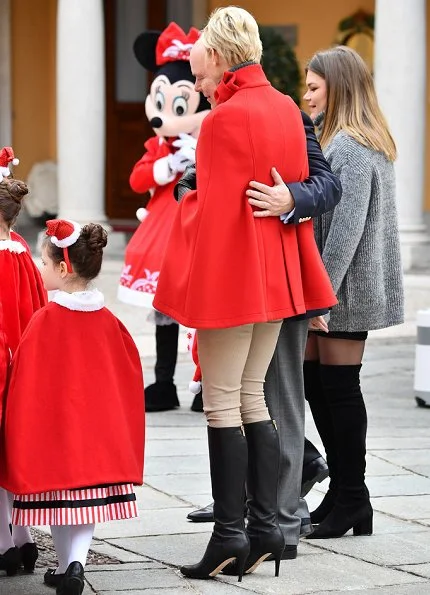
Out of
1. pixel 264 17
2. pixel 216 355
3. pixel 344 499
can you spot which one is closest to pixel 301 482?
pixel 344 499

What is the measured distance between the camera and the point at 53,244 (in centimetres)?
409

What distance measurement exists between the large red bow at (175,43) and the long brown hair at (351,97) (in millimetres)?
2901

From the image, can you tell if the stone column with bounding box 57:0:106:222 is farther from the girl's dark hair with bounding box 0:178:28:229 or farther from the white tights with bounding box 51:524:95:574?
the white tights with bounding box 51:524:95:574

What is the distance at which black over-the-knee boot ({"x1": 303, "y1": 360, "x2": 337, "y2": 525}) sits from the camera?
4.90m

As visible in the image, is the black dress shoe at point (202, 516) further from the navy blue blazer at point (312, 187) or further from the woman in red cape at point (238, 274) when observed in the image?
the navy blue blazer at point (312, 187)

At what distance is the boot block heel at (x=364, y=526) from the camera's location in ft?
15.6

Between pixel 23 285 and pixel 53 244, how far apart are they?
0.39m

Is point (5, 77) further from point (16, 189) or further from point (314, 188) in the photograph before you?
point (314, 188)

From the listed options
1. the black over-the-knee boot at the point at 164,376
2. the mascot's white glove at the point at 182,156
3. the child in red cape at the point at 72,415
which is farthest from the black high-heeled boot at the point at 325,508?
the mascot's white glove at the point at 182,156

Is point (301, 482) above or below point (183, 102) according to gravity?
below

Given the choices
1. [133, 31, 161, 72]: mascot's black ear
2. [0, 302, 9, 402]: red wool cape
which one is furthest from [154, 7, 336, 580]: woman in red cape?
[133, 31, 161, 72]: mascot's black ear

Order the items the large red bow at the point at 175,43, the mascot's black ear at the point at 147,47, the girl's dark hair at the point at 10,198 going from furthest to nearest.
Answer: the mascot's black ear at the point at 147,47 < the large red bow at the point at 175,43 < the girl's dark hair at the point at 10,198

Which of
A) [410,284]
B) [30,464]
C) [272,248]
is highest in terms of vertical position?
[272,248]

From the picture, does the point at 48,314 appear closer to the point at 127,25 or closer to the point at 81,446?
the point at 81,446
